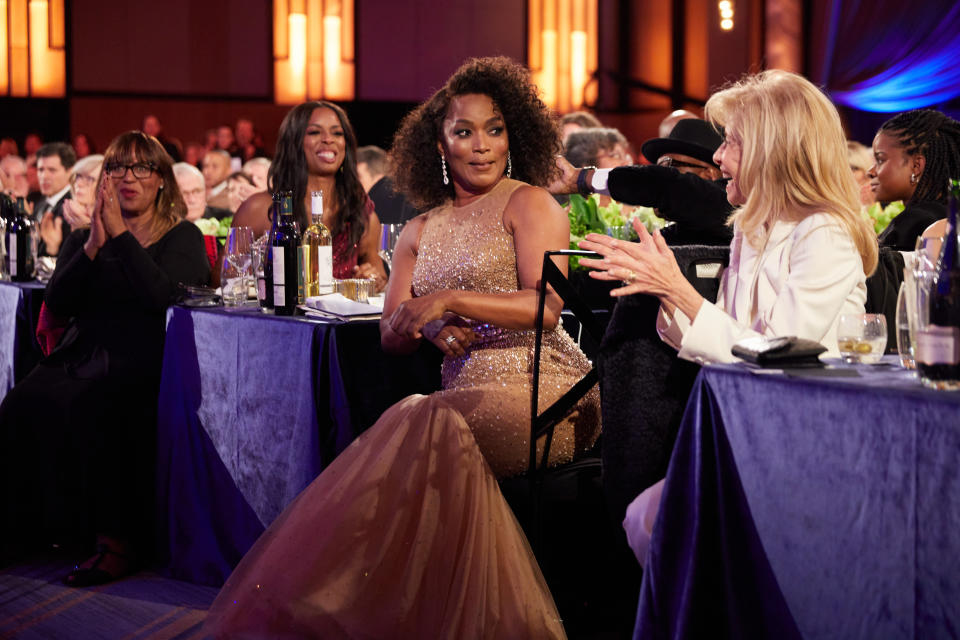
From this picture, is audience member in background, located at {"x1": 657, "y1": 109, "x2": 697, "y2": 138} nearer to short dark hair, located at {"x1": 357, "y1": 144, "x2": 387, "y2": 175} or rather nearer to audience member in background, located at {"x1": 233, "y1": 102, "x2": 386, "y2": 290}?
audience member in background, located at {"x1": 233, "y1": 102, "x2": 386, "y2": 290}

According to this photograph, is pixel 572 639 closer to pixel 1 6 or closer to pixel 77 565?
pixel 77 565

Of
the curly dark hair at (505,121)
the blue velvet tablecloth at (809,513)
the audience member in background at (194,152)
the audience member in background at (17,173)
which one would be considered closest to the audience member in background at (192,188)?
the audience member in background at (17,173)

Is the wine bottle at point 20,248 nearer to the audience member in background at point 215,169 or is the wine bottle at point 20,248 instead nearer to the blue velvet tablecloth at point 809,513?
A: the blue velvet tablecloth at point 809,513

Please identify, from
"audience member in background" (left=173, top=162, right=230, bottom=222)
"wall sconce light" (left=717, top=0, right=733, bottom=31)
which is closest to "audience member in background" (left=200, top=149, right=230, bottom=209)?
"audience member in background" (left=173, top=162, right=230, bottom=222)

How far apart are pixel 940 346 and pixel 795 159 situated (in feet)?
2.41

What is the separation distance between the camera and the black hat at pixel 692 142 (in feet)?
9.96

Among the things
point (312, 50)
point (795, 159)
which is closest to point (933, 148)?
point (795, 159)

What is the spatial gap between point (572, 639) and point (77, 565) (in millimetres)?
1739

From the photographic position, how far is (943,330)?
4.86 feet

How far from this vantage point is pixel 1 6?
34.0 feet

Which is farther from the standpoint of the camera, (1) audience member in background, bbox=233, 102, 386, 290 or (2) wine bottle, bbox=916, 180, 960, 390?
(1) audience member in background, bbox=233, 102, 386, 290

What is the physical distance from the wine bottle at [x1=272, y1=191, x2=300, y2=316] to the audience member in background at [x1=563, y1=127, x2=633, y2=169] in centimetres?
272

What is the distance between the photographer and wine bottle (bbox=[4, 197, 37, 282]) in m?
4.41

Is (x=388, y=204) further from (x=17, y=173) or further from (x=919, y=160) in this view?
(x=17, y=173)
